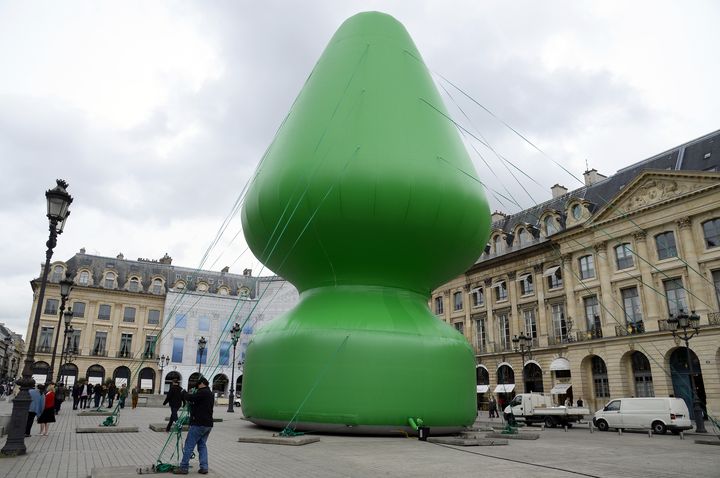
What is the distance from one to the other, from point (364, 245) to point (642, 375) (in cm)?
2682

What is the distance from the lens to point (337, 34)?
49.2ft

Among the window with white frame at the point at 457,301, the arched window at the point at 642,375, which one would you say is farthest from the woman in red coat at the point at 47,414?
the window with white frame at the point at 457,301

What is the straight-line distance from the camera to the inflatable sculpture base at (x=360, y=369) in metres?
11.6

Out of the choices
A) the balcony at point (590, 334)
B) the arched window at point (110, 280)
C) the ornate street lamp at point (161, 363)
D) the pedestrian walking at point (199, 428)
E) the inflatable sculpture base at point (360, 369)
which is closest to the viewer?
the pedestrian walking at point (199, 428)

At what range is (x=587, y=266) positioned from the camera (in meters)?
36.6

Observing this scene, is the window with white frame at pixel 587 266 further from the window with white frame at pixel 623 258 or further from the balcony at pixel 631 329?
the balcony at pixel 631 329

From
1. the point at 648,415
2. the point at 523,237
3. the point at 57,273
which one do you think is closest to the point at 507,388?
the point at 523,237

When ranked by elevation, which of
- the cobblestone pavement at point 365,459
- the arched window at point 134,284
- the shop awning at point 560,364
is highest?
the arched window at point 134,284

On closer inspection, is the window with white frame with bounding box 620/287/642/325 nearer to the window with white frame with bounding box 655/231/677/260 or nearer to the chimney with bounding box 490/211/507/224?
the window with white frame with bounding box 655/231/677/260

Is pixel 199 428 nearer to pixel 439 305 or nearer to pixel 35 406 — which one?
pixel 35 406

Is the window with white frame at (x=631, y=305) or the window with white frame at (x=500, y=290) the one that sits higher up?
the window with white frame at (x=500, y=290)

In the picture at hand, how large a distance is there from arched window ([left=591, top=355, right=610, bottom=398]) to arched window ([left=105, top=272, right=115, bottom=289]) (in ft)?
157

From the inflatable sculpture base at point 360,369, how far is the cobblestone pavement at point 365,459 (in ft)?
2.17

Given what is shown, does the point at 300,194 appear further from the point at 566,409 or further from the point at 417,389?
the point at 566,409
